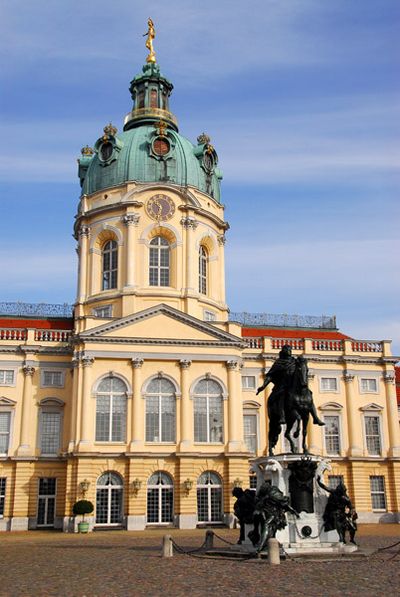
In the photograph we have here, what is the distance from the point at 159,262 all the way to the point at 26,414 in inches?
533

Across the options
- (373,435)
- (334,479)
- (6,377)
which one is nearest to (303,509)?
(334,479)

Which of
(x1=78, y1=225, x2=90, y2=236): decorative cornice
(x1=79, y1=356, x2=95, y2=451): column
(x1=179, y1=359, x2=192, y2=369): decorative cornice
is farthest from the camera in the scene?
(x1=78, y1=225, x2=90, y2=236): decorative cornice

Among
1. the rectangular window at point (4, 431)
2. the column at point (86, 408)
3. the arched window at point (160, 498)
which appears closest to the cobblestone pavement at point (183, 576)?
the column at point (86, 408)

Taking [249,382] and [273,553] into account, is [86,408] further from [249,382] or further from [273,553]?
[273,553]

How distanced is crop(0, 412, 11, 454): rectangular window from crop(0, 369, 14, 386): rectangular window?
1.88 meters

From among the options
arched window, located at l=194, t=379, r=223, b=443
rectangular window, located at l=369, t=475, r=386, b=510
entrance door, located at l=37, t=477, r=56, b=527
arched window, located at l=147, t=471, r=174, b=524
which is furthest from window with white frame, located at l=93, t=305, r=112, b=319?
rectangular window, located at l=369, t=475, r=386, b=510

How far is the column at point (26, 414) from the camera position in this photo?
141ft

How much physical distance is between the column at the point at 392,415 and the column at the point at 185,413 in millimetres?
15419

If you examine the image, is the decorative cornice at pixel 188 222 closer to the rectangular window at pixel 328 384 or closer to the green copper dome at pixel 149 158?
the green copper dome at pixel 149 158

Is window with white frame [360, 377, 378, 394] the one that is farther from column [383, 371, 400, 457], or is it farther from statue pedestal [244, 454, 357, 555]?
A: statue pedestal [244, 454, 357, 555]

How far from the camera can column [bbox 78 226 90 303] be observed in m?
49.2

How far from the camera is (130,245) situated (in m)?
47.6

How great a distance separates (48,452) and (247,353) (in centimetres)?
1474

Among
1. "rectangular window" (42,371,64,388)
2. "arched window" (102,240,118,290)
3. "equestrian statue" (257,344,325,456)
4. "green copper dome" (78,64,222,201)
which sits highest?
"green copper dome" (78,64,222,201)
